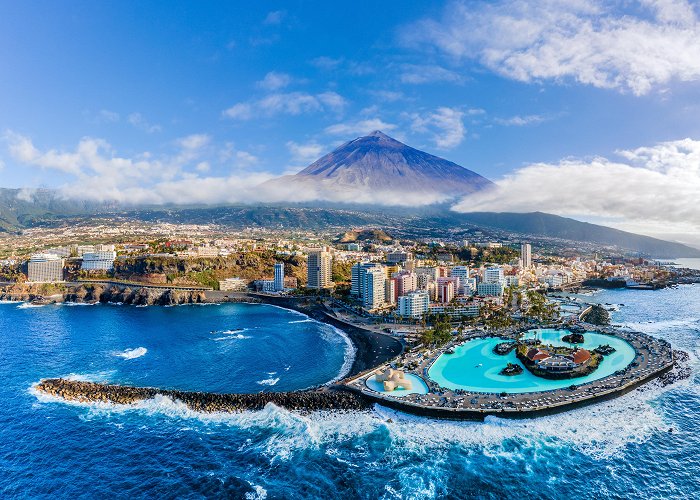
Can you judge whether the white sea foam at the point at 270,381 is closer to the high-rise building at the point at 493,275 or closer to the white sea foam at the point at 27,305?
the high-rise building at the point at 493,275

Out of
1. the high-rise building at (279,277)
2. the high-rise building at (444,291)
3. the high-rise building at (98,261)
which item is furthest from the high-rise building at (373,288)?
the high-rise building at (98,261)

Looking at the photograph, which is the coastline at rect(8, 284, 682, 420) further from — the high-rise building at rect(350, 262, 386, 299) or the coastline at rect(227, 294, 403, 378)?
the high-rise building at rect(350, 262, 386, 299)

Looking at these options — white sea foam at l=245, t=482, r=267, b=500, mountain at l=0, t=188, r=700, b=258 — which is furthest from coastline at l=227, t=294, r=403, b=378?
mountain at l=0, t=188, r=700, b=258

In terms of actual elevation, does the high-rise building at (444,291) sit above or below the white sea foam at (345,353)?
above

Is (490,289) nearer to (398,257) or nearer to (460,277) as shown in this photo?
(460,277)

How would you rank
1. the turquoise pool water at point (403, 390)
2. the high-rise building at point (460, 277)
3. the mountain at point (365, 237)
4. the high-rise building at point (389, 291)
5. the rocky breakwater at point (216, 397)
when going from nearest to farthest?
the rocky breakwater at point (216, 397) → the turquoise pool water at point (403, 390) → the high-rise building at point (389, 291) → the high-rise building at point (460, 277) → the mountain at point (365, 237)

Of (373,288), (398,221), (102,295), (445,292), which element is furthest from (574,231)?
(102,295)
